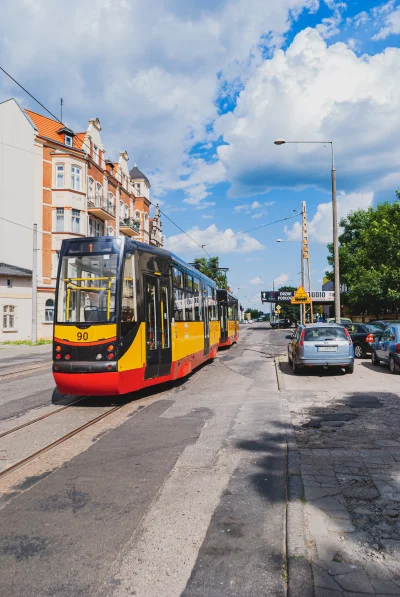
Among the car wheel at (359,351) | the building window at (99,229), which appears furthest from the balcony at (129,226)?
the car wheel at (359,351)

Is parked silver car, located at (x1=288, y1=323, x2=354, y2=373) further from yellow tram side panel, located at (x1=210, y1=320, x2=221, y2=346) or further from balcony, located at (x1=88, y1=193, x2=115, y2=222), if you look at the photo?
balcony, located at (x1=88, y1=193, x2=115, y2=222)

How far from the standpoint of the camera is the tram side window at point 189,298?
1247 cm

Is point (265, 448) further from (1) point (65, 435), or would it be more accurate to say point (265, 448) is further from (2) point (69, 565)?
(2) point (69, 565)

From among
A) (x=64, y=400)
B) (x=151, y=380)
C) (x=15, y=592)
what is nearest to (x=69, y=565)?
(x=15, y=592)

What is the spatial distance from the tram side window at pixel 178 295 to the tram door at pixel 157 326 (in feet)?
2.02

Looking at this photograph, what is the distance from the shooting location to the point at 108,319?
8.34 metres

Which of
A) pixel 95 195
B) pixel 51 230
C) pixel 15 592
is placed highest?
pixel 95 195

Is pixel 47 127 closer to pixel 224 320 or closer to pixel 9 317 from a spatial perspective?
pixel 9 317

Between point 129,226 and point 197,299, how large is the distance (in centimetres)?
3386

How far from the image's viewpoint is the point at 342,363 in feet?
42.5

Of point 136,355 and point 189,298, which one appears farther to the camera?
point 189,298

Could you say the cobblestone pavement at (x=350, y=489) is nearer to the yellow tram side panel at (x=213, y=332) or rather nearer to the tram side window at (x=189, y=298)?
the tram side window at (x=189, y=298)

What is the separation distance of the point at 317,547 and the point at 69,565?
1.69m


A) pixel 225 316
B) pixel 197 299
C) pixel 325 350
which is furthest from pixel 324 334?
pixel 225 316
